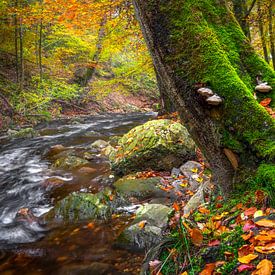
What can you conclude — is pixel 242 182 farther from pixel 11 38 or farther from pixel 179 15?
pixel 11 38

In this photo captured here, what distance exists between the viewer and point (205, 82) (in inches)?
91.7

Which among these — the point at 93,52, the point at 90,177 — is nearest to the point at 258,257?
the point at 90,177

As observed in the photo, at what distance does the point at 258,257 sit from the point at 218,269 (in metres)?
0.27

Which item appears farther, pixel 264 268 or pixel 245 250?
pixel 245 250

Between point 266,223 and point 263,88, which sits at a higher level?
point 263,88

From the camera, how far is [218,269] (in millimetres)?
1809

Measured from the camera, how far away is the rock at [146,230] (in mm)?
3979

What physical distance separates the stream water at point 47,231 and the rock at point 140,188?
71 centimetres

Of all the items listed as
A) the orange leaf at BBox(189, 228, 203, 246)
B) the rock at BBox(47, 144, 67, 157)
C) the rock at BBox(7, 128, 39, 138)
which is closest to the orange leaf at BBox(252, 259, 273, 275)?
the orange leaf at BBox(189, 228, 203, 246)

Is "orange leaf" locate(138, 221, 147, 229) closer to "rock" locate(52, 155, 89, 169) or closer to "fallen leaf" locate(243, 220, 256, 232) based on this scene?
"fallen leaf" locate(243, 220, 256, 232)

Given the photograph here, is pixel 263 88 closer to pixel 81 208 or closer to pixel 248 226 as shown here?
pixel 248 226

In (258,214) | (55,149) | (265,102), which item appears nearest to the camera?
(258,214)

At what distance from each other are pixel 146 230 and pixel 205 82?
242cm

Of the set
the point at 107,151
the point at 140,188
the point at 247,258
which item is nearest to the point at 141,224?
the point at 140,188
